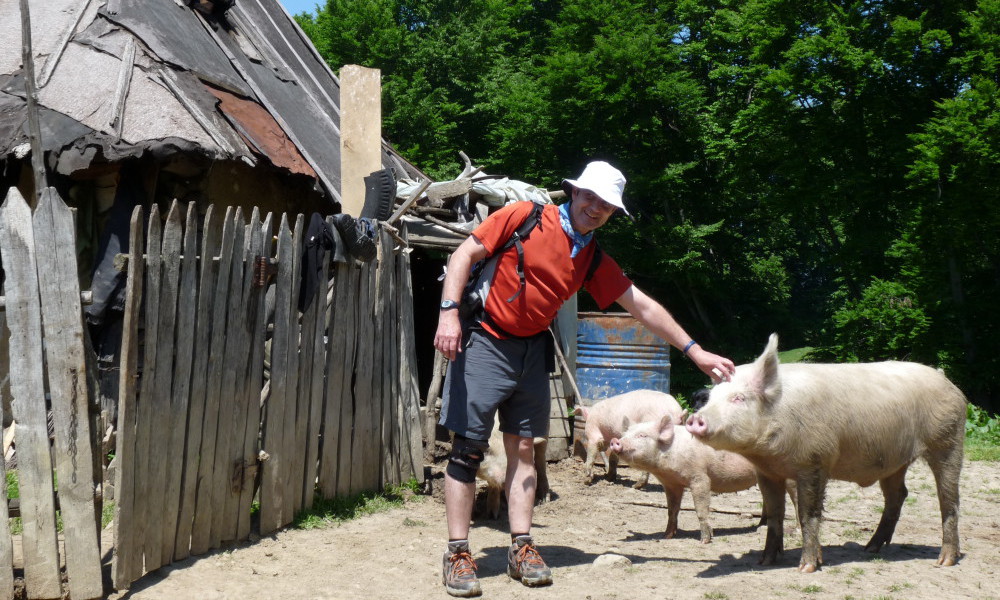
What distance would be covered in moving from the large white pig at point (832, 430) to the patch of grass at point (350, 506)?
7.73 ft

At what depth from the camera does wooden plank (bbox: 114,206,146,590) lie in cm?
382

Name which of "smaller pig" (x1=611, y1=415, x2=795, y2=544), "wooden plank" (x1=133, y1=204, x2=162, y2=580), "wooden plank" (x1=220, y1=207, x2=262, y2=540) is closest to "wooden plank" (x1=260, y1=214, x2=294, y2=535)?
"wooden plank" (x1=220, y1=207, x2=262, y2=540)

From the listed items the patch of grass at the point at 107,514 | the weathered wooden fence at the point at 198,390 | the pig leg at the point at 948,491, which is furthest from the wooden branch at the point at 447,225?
the pig leg at the point at 948,491

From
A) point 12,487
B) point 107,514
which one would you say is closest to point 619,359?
point 107,514

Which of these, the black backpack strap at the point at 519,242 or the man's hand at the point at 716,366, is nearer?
the black backpack strap at the point at 519,242

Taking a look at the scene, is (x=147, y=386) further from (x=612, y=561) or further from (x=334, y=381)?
(x=612, y=561)

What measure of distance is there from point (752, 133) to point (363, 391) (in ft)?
49.0

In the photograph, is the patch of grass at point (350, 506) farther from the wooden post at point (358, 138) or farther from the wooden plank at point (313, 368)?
the wooden post at point (358, 138)

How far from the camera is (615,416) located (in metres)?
7.49

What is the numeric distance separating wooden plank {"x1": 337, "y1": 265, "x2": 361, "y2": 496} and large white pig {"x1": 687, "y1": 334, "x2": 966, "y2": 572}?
2.32 metres

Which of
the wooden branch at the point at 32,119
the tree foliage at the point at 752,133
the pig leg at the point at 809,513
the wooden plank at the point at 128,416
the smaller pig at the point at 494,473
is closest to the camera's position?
the wooden plank at the point at 128,416

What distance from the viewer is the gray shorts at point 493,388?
4.18m

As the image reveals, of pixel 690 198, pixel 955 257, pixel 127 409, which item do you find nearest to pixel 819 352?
pixel 955 257

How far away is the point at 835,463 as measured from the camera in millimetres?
4602
